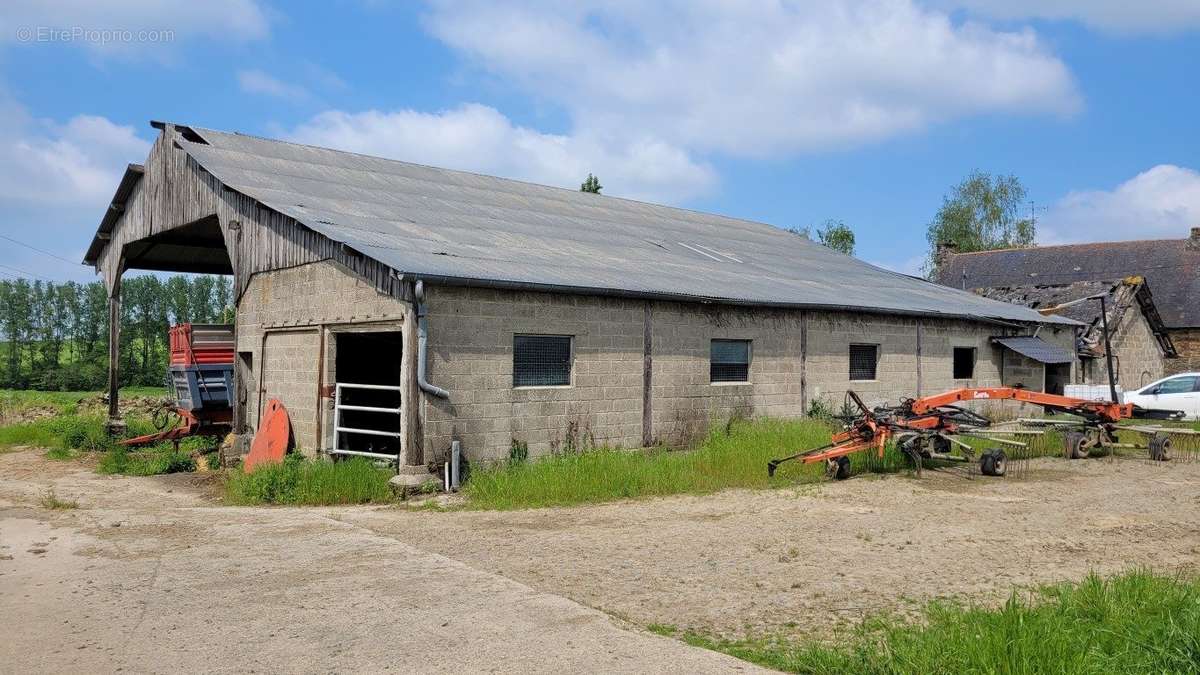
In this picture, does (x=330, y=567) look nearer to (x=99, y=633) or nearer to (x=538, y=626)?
(x=99, y=633)

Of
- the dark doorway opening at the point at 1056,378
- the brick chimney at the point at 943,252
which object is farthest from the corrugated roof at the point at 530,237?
the brick chimney at the point at 943,252

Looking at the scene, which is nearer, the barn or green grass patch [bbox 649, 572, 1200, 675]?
green grass patch [bbox 649, 572, 1200, 675]

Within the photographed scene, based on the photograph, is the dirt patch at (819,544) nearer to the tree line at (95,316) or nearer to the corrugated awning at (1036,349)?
the corrugated awning at (1036,349)

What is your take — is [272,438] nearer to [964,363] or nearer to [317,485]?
[317,485]

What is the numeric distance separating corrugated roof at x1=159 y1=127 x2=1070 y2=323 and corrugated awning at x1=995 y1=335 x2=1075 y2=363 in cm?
58

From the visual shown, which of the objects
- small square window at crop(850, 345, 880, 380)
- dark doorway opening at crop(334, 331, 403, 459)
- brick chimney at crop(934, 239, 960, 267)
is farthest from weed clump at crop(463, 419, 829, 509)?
brick chimney at crop(934, 239, 960, 267)

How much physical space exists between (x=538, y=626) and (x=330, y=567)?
9.17ft

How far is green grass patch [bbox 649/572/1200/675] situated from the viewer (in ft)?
15.9

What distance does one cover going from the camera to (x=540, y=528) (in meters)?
9.98

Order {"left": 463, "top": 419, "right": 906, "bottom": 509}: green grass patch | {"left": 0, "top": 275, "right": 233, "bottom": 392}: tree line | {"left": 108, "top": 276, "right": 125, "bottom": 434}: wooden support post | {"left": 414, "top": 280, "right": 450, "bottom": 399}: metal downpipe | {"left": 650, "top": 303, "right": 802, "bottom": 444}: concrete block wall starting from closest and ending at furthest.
Answer: {"left": 463, "top": 419, "right": 906, "bottom": 509}: green grass patch, {"left": 414, "top": 280, "right": 450, "bottom": 399}: metal downpipe, {"left": 650, "top": 303, "right": 802, "bottom": 444}: concrete block wall, {"left": 108, "top": 276, "right": 125, "bottom": 434}: wooden support post, {"left": 0, "top": 275, "right": 233, "bottom": 392}: tree line

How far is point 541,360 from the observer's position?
1388cm

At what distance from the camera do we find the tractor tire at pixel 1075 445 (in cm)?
1584

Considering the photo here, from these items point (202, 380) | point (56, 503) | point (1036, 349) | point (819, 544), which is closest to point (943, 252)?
point (1036, 349)

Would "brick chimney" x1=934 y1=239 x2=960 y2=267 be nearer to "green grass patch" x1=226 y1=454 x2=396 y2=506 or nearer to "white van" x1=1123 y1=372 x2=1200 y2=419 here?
"white van" x1=1123 y1=372 x2=1200 y2=419
